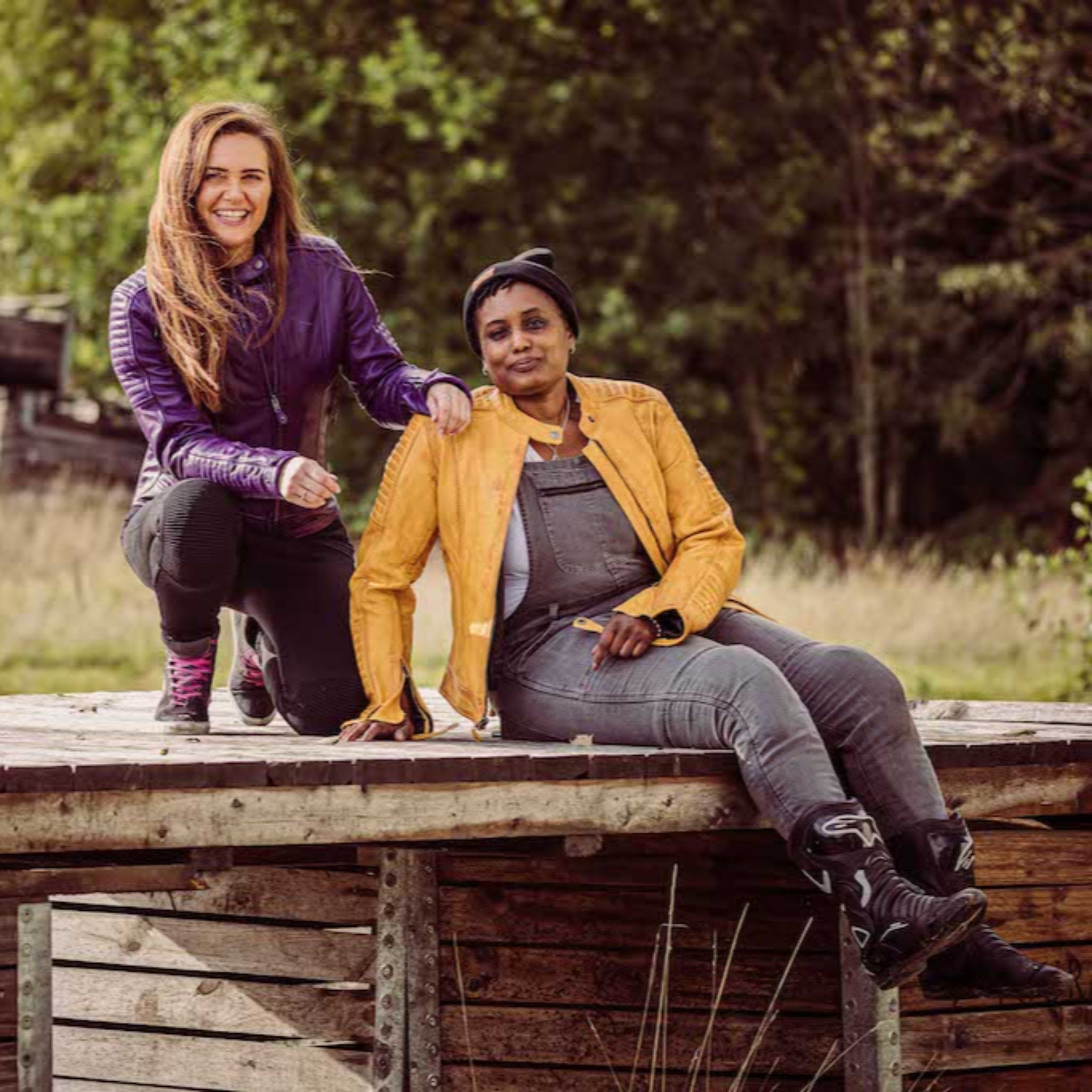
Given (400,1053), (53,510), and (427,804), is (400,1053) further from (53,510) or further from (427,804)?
(53,510)

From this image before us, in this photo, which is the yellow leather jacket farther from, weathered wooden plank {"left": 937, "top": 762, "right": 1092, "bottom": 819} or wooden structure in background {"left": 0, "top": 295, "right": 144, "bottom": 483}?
wooden structure in background {"left": 0, "top": 295, "right": 144, "bottom": 483}

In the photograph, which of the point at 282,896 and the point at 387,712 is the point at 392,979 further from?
the point at 387,712

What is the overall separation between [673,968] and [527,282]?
1.59 m

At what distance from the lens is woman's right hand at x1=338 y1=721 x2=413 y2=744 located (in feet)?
14.4

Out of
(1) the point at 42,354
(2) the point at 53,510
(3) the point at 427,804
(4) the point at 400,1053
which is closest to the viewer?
(3) the point at 427,804

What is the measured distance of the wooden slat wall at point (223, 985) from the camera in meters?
4.53

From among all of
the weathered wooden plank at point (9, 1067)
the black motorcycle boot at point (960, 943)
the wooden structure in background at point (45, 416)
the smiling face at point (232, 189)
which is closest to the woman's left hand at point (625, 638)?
the black motorcycle boot at point (960, 943)

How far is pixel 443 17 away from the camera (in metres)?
17.5

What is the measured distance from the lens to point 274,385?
15.3ft

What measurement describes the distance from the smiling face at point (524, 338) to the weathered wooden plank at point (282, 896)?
1204 mm

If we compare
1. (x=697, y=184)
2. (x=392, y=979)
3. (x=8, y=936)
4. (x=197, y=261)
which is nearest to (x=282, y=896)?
(x=392, y=979)

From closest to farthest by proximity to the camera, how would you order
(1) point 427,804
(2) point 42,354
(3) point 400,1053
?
(1) point 427,804, (3) point 400,1053, (2) point 42,354

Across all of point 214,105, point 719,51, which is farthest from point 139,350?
point 719,51

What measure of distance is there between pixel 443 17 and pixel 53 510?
21.2 feet
